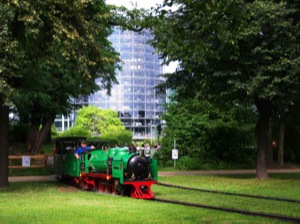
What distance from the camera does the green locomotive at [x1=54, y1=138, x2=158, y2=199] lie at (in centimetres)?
1772

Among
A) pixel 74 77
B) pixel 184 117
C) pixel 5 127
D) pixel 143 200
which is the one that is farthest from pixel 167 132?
pixel 143 200

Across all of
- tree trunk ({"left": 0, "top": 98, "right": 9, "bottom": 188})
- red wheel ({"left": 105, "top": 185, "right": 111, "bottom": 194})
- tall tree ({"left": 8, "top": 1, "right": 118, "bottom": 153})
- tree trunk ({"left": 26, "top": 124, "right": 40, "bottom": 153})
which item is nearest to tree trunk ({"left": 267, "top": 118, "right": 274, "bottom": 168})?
tall tree ({"left": 8, "top": 1, "right": 118, "bottom": 153})

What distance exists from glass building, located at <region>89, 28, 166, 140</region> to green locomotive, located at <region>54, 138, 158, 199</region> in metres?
115

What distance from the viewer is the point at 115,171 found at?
18.3m

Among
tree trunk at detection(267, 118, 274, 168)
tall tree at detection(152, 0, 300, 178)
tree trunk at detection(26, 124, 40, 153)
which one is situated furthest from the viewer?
tree trunk at detection(26, 124, 40, 153)

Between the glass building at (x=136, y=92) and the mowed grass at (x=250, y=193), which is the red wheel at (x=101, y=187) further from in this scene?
the glass building at (x=136, y=92)

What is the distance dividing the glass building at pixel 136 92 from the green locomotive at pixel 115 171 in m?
115

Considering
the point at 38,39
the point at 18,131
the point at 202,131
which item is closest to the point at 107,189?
the point at 38,39

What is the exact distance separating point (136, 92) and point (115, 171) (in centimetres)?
12820

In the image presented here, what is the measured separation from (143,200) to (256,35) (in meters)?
9.83

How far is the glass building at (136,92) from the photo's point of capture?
138125mm

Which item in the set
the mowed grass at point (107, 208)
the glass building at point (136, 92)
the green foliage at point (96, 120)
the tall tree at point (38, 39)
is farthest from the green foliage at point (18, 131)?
the glass building at point (136, 92)

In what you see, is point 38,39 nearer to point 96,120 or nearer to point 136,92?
point 96,120

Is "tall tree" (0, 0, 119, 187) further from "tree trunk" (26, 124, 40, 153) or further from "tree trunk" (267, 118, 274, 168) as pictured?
"tree trunk" (267, 118, 274, 168)
